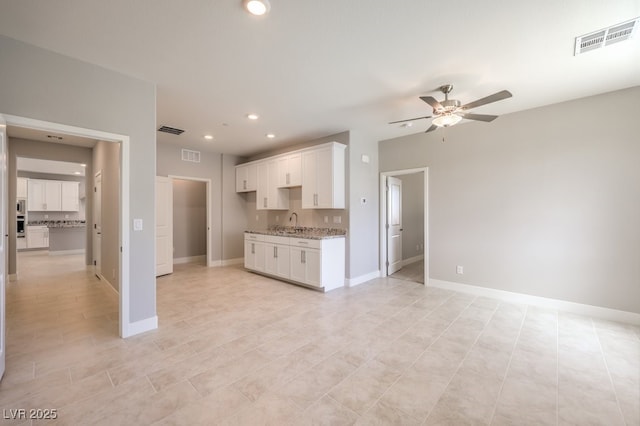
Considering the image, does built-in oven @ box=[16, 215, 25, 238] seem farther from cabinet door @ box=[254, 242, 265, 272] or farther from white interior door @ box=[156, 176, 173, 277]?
cabinet door @ box=[254, 242, 265, 272]

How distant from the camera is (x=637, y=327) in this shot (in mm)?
3129

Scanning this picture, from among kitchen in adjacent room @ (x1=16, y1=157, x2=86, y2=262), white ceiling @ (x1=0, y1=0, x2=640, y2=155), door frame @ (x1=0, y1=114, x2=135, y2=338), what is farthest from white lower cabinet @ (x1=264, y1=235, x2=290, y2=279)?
kitchen in adjacent room @ (x1=16, y1=157, x2=86, y2=262)

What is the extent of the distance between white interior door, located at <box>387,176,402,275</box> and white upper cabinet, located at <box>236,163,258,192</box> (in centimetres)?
315

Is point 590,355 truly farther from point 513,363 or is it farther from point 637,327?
point 637,327

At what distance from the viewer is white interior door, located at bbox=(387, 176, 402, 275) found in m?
5.66

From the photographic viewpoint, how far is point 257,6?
6.33ft

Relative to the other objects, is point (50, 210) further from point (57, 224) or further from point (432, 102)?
point (432, 102)

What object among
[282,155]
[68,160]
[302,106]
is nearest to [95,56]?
[302,106]

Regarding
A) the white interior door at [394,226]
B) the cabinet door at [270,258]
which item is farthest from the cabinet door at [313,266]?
the white interior door at [394,226]

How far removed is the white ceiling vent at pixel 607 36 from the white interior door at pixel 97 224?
718 cm

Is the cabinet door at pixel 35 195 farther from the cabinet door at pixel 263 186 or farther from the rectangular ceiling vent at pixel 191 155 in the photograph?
the cabinet door at pixel 263 186

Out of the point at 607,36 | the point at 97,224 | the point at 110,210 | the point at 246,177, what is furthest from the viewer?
the point at 246,177

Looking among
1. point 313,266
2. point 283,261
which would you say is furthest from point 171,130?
point 313,266

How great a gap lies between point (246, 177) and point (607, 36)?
6.19 metres
